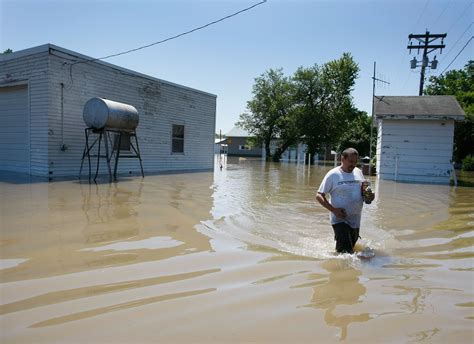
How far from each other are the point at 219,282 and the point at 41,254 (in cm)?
216

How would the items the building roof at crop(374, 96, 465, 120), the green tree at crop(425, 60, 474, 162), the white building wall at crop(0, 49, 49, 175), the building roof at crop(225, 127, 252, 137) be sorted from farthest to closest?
the building roof at crop(225, 127, 252, 137)
the green tree at crop(425, 60, 474, 162)
the building roof at crop(374, 96, 465, 120)
the white building wall at crop(0, 49, 49, 175)

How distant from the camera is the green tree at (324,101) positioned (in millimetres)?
39750

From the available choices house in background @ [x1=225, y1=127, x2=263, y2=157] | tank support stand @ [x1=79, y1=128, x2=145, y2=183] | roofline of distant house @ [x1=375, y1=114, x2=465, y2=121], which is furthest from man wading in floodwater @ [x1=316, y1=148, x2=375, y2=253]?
house in background @ [x1=225, y1=127, x2=263, y2=157]

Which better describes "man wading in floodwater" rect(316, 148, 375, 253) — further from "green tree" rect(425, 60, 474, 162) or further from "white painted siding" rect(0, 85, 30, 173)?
"green tree" rect(425, 60, 474, 162)

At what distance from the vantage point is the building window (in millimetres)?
18297

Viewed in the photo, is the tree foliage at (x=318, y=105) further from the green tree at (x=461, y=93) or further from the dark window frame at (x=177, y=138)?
the dark window frame at (x=177, y=138)

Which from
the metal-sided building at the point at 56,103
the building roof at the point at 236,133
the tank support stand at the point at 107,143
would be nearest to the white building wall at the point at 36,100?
the metal-sided building at the point at 56,103

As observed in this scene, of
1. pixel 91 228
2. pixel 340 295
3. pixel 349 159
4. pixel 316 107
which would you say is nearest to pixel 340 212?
pixel 349 159

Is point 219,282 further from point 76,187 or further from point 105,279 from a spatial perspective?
point 76,187

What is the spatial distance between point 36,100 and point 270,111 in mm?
32988

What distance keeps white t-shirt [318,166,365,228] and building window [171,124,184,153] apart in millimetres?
14052

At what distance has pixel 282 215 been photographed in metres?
7.70

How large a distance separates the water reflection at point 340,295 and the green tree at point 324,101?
3644cm

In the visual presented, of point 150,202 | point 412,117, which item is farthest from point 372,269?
point 412,117
